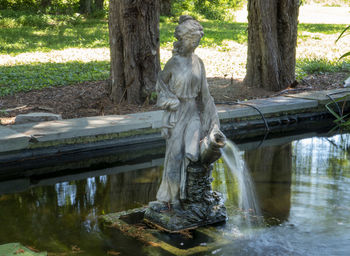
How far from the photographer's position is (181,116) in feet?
16.8

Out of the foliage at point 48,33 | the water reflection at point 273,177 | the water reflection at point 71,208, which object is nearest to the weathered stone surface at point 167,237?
the water reflection at point 71,208

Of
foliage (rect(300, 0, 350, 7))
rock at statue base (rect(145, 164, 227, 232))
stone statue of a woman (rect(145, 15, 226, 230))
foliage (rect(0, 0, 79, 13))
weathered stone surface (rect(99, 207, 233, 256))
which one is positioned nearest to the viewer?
weathered stone surface (rect(99, 207, 233, 256))

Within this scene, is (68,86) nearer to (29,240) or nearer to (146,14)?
(146,14)

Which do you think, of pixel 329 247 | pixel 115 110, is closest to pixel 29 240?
pixel 329 247

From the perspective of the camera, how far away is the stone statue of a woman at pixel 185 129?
4.98m

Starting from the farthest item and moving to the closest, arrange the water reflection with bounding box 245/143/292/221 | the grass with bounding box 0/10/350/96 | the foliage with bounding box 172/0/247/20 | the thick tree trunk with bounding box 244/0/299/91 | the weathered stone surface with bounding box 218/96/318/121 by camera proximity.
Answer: the foliage with bounding box 172/0/247/20 → the grass with bounding box 0/10/350/96 → the thick tree trunk with bounding box 244/0/299/91 → the weathered stone surface with bounding box 218/96/318/121 → the water reflection with bounding box 245/143/292/221

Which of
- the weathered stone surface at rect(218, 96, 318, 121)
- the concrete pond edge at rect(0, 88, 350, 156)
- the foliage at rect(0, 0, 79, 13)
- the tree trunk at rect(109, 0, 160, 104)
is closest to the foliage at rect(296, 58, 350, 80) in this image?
the weathered stone surface at rect(218, 96, 318, 121)

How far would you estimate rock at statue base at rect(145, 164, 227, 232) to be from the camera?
16.7ft

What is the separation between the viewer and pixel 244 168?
7.48 m

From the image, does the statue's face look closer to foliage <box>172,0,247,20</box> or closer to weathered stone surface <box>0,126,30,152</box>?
weathered stone surface <box>0,126,30,152</box>

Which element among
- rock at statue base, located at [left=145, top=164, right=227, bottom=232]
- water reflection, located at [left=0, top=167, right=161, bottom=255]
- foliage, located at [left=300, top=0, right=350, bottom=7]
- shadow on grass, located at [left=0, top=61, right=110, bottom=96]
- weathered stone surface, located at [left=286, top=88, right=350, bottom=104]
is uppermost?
foliage, located at [left=300, top=0, right=350, bottom=7]

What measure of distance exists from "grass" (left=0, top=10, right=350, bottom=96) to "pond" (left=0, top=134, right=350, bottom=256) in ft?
17.6

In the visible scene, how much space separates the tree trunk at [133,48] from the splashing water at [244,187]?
284cm

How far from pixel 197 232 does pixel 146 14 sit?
5.86 meters
